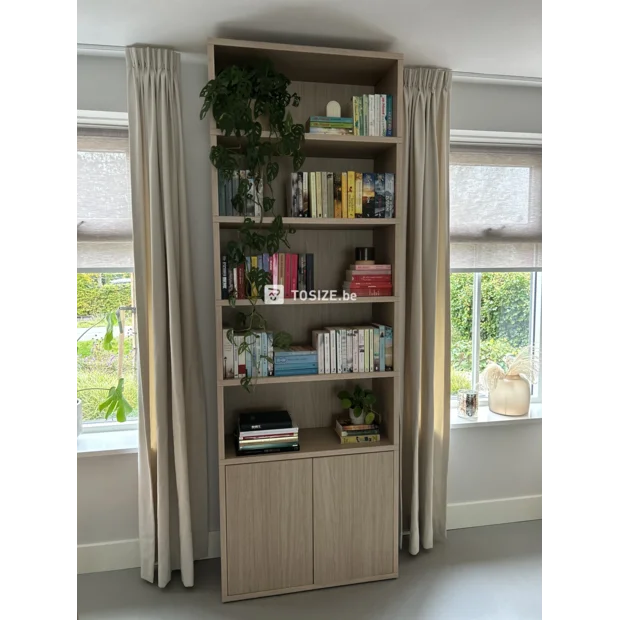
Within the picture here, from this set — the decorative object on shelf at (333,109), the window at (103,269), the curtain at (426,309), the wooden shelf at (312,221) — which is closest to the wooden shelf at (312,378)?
the curtain at (426,309)

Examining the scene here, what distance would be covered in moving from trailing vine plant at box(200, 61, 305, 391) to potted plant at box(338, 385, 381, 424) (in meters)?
0.45

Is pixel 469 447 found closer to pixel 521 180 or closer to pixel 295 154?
pixel 521 180

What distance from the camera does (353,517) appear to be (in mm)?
2504

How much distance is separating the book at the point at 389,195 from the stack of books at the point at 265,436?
1120mm

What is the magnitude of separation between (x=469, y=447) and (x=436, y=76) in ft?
7.01

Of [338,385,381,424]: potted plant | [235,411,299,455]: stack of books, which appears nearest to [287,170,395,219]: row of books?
[338,385,381,424]: potted plant

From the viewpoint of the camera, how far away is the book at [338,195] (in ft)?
8.08

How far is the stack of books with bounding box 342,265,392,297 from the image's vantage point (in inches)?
99.2

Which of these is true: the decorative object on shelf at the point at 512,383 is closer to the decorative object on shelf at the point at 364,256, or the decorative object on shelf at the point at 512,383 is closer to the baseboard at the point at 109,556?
the decorative object on shelf at the point at 364,256

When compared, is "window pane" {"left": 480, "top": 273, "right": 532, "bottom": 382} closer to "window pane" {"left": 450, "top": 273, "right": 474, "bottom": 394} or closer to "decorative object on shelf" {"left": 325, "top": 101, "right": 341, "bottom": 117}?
"window pane" {"left": 450, "top": 273, "right": 474, "bottom": 394}

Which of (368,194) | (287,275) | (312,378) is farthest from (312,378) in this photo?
(368,194)

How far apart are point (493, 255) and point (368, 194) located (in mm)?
1122

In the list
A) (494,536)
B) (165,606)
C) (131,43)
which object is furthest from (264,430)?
(131,43)

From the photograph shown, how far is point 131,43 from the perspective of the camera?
7.88ft
